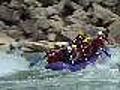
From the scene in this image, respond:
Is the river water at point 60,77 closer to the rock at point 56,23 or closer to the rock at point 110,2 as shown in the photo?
the rock at point 56,23

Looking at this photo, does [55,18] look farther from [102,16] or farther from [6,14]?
[6,14]

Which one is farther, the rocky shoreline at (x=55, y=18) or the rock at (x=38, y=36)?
the rocky shoreline at (x=55, y=18)

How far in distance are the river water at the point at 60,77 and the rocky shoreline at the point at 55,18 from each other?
3983mm

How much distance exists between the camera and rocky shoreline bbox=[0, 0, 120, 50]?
1919 cm

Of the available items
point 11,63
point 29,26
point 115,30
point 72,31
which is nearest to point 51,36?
point 72,31

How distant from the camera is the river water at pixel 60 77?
1235 centimetres

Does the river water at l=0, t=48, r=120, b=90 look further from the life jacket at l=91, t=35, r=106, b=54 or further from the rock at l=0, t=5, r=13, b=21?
the rock at l=0, t=5, r=13, b=21

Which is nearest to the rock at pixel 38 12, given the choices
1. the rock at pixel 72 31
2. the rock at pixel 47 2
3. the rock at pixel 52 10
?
the rock at pixel 52 10

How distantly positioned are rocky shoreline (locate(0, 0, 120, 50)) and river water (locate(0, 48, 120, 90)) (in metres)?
3.98

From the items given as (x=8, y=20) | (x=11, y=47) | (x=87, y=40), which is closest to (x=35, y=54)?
(x=11, y=47)

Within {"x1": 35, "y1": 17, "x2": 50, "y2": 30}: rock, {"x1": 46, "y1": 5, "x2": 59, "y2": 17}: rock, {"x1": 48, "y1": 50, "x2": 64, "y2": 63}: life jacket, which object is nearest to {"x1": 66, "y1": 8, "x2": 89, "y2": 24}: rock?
{"x1": 46, "y1": 5, "x2": 59, "y2": 17}: rock

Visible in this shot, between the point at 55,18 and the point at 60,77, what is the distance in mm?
7172

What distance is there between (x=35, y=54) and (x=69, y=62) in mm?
3061

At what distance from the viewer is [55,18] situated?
20.3 metres
